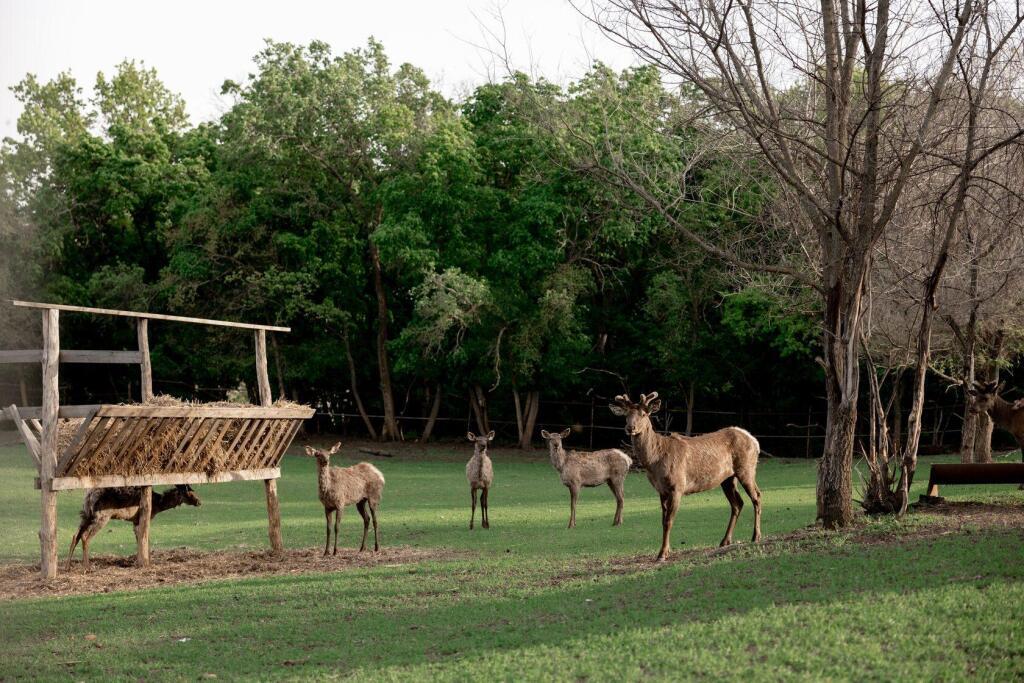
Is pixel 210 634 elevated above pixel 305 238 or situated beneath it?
situated beneath

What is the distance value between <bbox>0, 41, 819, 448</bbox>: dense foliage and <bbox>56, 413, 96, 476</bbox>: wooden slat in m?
21.0

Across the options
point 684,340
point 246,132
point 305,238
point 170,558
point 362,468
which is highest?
point 246,132

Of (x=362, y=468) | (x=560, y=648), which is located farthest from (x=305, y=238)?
(x=560, y=648)

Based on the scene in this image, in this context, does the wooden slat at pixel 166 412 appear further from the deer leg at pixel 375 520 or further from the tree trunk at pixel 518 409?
the tree trunk at pixel 518 409

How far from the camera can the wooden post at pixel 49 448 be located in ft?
42.8

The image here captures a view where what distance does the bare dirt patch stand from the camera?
1281 cm

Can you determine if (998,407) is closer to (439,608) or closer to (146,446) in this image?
(439,608)

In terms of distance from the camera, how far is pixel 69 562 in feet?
47.3

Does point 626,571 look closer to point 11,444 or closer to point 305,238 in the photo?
point 305,238

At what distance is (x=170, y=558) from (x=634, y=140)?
15813mm

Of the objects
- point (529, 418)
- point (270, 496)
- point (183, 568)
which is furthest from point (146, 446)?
point (529, 418)

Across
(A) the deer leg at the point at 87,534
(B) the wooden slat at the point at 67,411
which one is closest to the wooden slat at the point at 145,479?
(B) the wooden slat at the point at 67,411

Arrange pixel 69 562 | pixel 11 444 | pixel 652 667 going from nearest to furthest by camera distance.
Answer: pixel 652 667, pixel 69 562, pixel 11 444

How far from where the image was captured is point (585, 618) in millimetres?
9375
